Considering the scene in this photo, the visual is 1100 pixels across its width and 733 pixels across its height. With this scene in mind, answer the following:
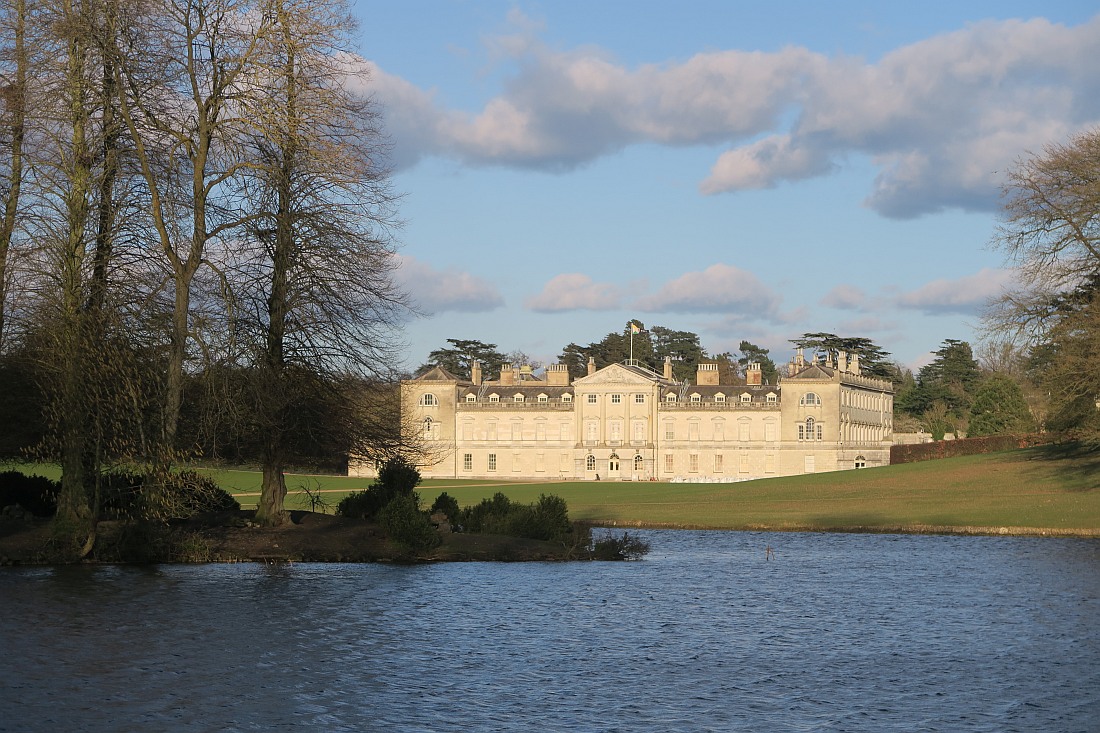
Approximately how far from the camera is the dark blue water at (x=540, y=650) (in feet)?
40.9

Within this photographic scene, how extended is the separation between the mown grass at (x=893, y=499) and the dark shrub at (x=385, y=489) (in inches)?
247

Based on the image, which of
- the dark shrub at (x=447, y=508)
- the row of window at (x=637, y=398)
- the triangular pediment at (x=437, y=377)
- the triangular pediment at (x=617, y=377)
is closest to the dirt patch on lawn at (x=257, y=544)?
the dark shrub at (x=447, y=508)

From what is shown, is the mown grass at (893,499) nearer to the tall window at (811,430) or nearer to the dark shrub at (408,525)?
the dark shrub at (408,525)

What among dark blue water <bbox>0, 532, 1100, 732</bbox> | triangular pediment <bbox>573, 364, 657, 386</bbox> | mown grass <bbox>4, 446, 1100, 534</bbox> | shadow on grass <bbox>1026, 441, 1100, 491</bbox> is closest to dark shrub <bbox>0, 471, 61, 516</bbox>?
dark blue water <bbox>0, 532, 1100, 732</bbox>

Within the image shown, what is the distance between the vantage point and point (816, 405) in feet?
316

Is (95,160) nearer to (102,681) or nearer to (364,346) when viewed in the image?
(364,346)

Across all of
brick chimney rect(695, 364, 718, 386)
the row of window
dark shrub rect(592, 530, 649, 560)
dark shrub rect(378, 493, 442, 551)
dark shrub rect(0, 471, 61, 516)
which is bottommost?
dark shrub rect(592, 530, 649, 560)

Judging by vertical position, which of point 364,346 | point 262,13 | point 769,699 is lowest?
point 769,699

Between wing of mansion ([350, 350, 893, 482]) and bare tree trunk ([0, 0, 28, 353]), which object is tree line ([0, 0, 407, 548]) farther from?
wing of mansion ([350, 350, 893, 482])

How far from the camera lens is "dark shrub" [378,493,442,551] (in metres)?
26.1

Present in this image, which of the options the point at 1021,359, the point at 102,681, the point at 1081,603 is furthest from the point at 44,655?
the point at 1021,359

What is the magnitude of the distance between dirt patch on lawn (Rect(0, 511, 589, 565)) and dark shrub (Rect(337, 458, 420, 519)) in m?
0.92

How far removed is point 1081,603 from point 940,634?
14.5 ft

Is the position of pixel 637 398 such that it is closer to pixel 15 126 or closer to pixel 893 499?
pixel 893 499
